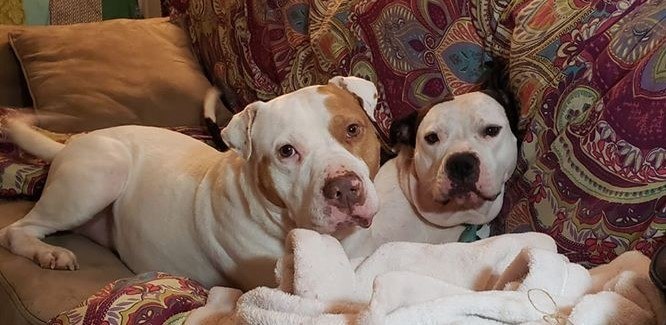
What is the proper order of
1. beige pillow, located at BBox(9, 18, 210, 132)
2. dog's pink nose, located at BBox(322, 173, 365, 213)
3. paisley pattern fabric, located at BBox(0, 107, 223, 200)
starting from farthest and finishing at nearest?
beige pillow, located at BBox(9, 18, 210, 132)
paisley pattern fabric, located at BBox(0, 107, 223, 200)
dog's pink nose, located at BBox(322, 173, 365, 213)

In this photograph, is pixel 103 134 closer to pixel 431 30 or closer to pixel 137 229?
pixel 137 229

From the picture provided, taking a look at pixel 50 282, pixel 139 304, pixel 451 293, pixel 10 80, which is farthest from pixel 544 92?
pixel 10 80

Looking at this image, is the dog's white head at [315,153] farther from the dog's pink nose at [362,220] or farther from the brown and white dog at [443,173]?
the brown and white dog at [443,173]

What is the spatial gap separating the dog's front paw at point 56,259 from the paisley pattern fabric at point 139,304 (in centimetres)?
40

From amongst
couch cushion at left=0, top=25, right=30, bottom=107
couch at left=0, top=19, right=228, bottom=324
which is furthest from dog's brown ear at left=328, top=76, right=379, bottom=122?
couch cushion at left=0, top=25, right=30, bottom=107

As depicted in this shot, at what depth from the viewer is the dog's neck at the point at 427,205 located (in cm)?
165

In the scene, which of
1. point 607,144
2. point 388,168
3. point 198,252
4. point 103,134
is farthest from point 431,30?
point 103,134

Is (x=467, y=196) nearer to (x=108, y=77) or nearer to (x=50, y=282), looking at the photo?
(x=50, y=282)

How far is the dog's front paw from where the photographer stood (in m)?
1.78

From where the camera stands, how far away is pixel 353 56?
2.03 meters

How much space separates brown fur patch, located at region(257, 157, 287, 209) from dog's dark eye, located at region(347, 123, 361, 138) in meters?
0.16

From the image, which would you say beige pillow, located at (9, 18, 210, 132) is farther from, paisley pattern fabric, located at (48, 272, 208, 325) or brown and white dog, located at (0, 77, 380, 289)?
paisley pattern fabric, located at (48, 272, 208, 325)

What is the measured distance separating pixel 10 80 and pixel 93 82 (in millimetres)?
370

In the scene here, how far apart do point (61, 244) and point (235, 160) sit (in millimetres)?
553
